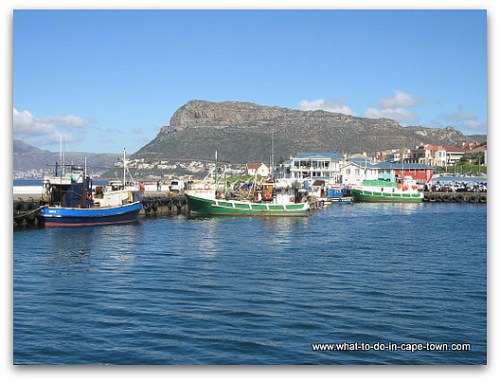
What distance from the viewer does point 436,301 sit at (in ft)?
46.0

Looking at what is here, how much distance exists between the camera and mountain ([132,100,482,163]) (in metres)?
136

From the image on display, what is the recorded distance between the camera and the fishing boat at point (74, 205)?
30859mm

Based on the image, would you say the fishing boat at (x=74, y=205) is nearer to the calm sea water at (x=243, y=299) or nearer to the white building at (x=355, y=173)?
the calm sea water at (x=243, y=299)

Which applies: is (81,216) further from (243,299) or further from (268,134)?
(268,134)

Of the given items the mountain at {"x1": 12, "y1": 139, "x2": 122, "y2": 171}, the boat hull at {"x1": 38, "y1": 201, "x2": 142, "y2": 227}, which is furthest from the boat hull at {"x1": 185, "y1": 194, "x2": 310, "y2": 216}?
the mountain at {"x1": 12, "y1": 139, "x2": 122, "y2": 171}

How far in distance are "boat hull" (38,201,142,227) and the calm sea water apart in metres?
2.94

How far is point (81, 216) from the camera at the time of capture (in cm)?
3152

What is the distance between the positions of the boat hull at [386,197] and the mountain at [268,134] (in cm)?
5674

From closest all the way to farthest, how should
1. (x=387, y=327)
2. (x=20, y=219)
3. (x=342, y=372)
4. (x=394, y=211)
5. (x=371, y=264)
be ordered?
(x=342, y=372) → (x=387, y=327) → (x=371, y=264) → (x=20, y=219) → (x=394, y=211)

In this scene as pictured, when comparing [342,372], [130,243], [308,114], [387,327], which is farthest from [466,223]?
[308,114]

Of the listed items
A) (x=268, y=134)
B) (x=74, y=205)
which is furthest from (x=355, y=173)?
(x=268, y=134)

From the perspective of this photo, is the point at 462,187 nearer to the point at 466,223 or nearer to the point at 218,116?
the point at 466,223

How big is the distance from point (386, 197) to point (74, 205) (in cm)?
3738

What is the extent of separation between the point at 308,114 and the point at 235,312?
17505 centimetres
